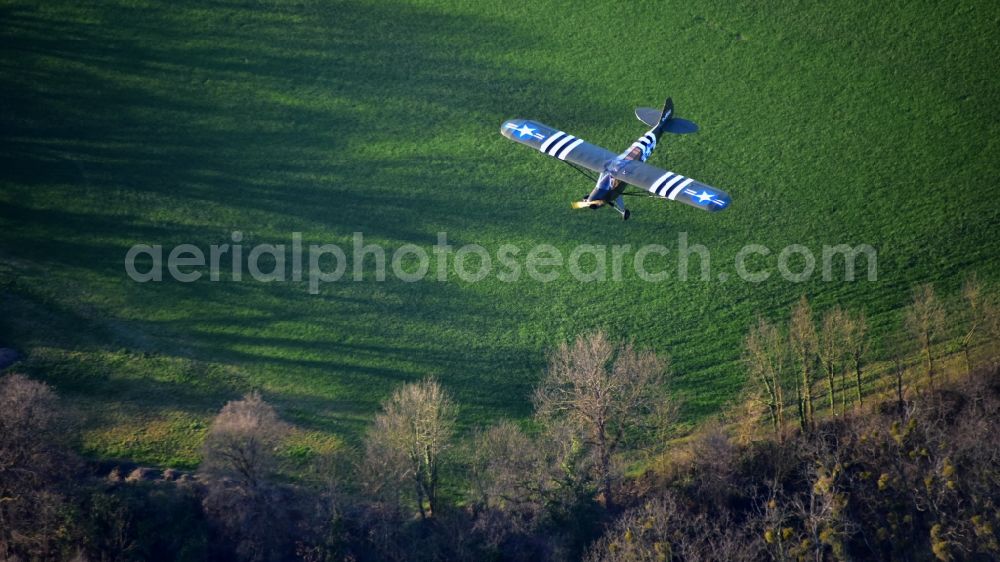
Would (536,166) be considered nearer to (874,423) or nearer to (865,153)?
(865,153)

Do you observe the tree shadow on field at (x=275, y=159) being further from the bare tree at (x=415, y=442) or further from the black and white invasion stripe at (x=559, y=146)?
the black and white invasion stripe at (x=559, y=146)

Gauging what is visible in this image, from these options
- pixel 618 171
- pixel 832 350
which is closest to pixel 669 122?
pixel 618 171

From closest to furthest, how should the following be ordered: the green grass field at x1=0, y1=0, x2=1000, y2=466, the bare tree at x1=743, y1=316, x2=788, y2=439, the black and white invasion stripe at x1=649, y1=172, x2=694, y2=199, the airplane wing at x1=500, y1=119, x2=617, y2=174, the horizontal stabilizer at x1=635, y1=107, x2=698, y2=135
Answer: the black and white invasion stripe at x1=649, y1=172, x2=694, y2=199
the bare tree at x1=743, y1=316, x2=788, y2=439
the airplane wing at x1=500, y1=119, x2=617, y2=174
the green grass field at x1=0, y1=0, x2=1000, y2=466
the horizontal stabilizer at x1=635, y1=107, x2=698, y2=135

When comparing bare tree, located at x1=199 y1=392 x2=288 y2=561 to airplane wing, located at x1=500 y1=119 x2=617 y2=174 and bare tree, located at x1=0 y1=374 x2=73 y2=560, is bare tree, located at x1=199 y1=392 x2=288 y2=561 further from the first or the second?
airplane wing, located at x1=500 y1=119 x2=617 y2=174

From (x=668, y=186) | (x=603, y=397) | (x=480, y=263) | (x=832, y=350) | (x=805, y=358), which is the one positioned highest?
(x=668, y=186)

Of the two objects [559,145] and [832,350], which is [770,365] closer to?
[832,350]

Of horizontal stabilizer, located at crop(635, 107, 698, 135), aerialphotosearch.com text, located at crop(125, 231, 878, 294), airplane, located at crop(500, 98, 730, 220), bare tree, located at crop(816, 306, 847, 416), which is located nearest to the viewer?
airplane, located at crop(500, 98, 730, 220)

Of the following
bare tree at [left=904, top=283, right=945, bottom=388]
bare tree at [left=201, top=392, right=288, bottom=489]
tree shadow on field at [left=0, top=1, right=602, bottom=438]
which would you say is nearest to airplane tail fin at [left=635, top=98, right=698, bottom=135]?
tree shadow on field at [left=0, top=1, right=602, bottom=438]
